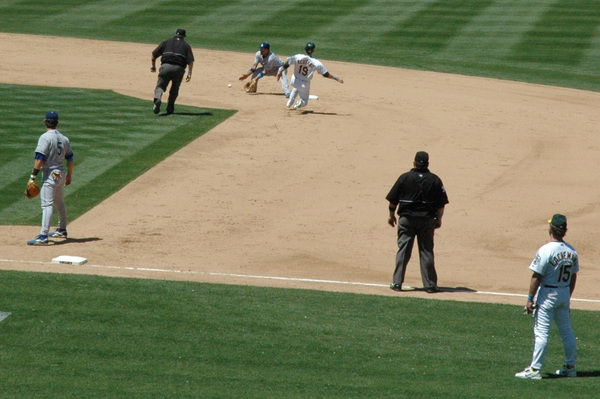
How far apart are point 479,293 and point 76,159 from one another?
31.8 ft

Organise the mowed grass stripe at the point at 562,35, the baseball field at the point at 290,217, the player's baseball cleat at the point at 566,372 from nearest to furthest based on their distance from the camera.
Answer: the player's baseball cleat at the point at 566,372 < the baseball field at the point at 290,217 < the mowed grass stripe at the point at 562,35

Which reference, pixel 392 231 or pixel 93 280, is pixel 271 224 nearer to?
pixel 392 231

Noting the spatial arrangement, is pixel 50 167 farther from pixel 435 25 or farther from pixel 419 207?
pixel 435 25

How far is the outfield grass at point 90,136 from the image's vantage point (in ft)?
55.4

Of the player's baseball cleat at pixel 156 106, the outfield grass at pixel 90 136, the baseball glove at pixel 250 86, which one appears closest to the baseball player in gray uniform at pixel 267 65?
the baseball glove at pixel 250 86

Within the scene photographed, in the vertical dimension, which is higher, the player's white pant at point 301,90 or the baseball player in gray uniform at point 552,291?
the player's white pant at point 301,90

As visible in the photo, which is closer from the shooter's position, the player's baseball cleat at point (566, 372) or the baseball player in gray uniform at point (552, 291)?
the baseball player in gray uniform at point (552, 291)

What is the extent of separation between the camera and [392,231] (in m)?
15.7

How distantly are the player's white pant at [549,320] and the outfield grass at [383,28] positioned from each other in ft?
70.1

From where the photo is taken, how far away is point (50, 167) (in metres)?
13.9

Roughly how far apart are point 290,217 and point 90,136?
256 inches

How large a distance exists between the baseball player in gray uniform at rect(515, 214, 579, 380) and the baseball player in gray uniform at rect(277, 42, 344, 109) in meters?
13.0

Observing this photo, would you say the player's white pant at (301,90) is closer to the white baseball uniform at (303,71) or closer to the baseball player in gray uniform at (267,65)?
the white baseball uniform at (303,71)

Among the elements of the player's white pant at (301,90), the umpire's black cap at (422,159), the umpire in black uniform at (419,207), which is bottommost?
the umpire in black uniform at (419,207)
